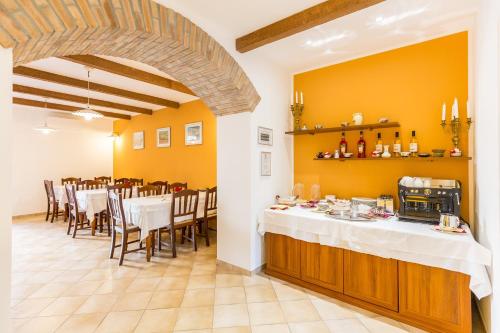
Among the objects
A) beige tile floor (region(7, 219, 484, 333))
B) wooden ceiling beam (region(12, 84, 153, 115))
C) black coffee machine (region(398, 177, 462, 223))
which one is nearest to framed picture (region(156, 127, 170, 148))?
wooden ceiling beam (region(12, 84, 153, 115))

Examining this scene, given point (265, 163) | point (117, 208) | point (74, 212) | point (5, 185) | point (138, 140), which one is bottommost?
point (74, 212)

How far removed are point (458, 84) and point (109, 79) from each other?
482 centimetres

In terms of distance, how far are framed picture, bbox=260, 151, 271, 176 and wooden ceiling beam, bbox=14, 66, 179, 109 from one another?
3.31 m

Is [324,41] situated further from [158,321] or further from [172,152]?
[172,152]

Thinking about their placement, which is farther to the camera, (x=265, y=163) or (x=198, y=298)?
(x=265, y=163)

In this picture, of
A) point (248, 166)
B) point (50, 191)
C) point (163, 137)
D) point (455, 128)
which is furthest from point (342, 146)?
point (50, 191)

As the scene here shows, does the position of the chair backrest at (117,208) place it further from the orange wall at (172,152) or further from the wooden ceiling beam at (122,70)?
the orange wall at (172,152)

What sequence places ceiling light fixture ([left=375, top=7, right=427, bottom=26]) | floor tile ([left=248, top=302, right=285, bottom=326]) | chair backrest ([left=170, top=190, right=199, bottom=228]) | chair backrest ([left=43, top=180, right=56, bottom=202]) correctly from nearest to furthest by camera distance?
floor tile ([left=248, top=302, right=285, bottom=326])
ceiling light fixture ([left=375, top=7, right=427, bottom=26])
chair backrest ([left=170, top=190, right=199, bottom=228])
chair backrest ([left=43, top=180, right=56, bottom=202])

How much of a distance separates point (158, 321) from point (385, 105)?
3182 mm

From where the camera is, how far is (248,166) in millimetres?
2953

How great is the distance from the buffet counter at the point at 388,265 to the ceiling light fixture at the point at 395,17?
1893 mm

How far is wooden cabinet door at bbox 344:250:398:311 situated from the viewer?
7.07ft

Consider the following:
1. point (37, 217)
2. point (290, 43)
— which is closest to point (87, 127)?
point (37, 217)

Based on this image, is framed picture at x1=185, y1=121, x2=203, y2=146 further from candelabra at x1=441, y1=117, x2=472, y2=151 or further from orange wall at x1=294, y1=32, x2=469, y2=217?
candelabra at x1=441, y1=117, x2=472, y2=151
